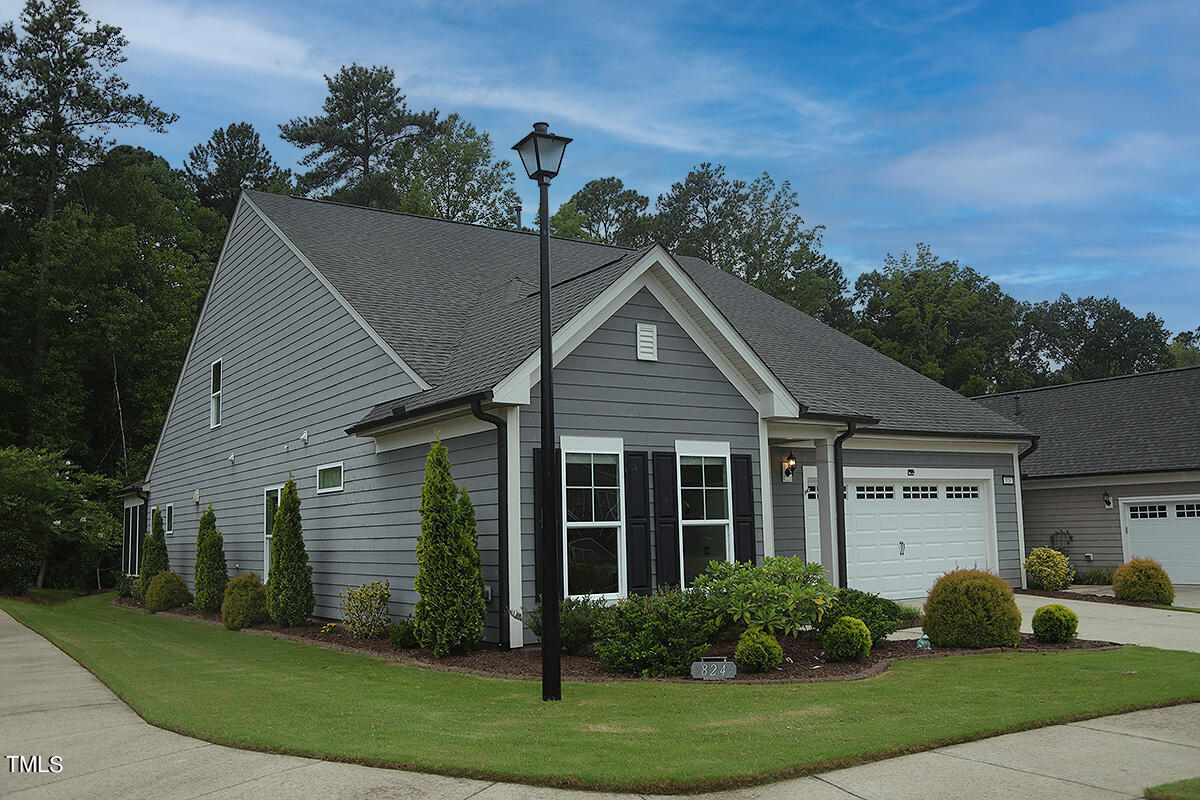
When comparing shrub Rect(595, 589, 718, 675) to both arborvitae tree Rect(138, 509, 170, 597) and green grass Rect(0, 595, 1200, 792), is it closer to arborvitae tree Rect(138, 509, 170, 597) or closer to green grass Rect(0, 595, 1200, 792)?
green grass Rect(0, 595, 1200, 792)

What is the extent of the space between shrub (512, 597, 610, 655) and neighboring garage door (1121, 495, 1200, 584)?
1469cm

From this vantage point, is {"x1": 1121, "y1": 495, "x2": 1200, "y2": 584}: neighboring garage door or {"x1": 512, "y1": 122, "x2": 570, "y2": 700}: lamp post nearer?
{"x1": 512, "y1": 122, "x2": 570, "y2": 700}: lamp post

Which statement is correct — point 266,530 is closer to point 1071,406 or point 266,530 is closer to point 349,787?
point 349,787

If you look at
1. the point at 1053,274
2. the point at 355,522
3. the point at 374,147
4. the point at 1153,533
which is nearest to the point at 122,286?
the point at 374,147

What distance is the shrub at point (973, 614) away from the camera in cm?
1042

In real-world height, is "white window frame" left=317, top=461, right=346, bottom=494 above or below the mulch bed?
above

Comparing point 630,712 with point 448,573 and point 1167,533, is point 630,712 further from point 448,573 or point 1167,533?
point 1167,533

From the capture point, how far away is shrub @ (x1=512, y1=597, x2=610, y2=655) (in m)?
9.95

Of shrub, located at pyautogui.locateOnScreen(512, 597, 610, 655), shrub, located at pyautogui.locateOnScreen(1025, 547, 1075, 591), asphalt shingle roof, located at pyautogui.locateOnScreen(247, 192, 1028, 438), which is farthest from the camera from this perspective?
shrub, located at pyautogui.locateOnScreen(1025, 547, 1075, 591)

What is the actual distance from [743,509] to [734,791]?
7278 mm

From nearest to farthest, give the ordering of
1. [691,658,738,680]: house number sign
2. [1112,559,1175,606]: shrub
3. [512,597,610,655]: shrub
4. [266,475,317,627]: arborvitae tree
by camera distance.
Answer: [691,658,738,680]: house number sign
[512,597,610,655]: shrub
[266,475,317,627]: arborvitae tree
[1112,559,1175,606]: shrub

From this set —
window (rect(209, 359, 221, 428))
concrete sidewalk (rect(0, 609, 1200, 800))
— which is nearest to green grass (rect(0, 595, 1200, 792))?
concrete sidewalk (rect(0, 609, 1200, 800))

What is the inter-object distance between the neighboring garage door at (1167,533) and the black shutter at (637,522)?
13.5 m

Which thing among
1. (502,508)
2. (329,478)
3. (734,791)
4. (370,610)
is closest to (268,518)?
(329,478)
